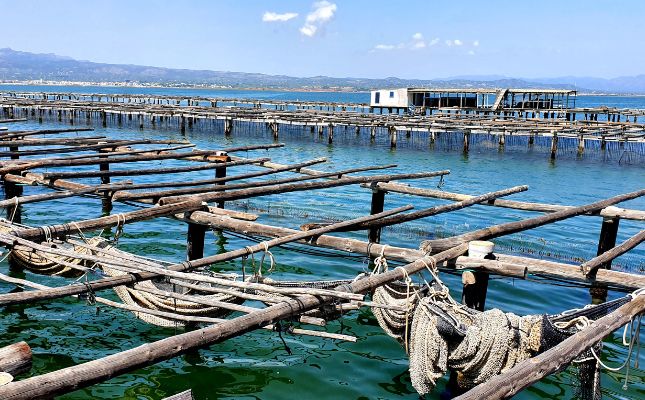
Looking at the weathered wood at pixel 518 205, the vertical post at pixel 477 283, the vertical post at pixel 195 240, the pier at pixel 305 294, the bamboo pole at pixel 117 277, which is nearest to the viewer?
the pier at pixel 305 294

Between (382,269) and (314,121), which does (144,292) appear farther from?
(314,121)

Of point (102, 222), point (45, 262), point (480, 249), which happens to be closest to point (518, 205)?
point (480, 249)

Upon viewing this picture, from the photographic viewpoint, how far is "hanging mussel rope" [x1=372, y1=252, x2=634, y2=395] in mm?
6270

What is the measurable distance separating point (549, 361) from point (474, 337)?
1096 millimetres

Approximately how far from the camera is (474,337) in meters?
6.28

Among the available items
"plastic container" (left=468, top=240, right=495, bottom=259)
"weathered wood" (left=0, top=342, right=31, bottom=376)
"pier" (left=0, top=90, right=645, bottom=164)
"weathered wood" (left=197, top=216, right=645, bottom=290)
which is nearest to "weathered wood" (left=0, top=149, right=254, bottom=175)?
"weathered wood" (left=197, top=216, right=645, bottom=290)

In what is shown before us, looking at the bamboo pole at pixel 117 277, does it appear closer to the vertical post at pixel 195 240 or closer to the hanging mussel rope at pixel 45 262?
the hanging mussel rope at pixel 45 262

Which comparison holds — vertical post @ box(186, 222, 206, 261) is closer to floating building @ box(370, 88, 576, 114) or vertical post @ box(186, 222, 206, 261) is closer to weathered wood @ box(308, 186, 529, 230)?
weathered wood @ box(308, 186, 529, 230)

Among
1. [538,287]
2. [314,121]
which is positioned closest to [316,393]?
[538,287]

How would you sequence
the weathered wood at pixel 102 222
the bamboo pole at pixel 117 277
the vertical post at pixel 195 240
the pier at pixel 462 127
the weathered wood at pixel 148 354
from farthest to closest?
1. the pier at pixel 462 127
2. the vertical post at pixel 195 240
3. the weathered wood at pixel 102 222
4. the bamboo pole at pixel 117 277
5. the weathered wood at pixel 148 354

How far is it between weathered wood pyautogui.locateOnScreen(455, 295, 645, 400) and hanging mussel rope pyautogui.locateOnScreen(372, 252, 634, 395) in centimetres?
41

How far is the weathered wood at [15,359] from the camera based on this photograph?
429cm

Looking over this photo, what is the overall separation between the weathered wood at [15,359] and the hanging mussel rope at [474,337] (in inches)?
152

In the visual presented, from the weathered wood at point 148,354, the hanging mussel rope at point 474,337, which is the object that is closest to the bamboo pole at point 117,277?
the weathered wood at point 148,354
